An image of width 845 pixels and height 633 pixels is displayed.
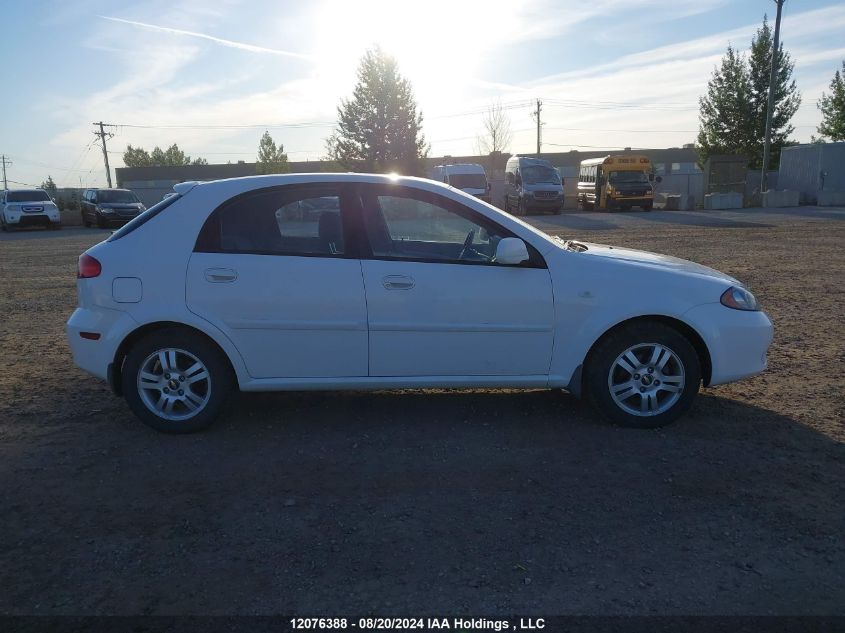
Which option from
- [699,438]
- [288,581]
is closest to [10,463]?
[288,581]

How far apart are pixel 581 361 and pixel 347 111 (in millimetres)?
46528

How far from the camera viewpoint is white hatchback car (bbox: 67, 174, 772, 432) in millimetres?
4508

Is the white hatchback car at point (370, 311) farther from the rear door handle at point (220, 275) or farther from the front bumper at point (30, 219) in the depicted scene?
the front bumper at point (30, 219)

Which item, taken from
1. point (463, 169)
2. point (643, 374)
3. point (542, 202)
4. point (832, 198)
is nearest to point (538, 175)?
point (542, 202)

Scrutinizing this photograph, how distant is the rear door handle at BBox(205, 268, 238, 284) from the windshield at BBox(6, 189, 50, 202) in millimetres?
30851

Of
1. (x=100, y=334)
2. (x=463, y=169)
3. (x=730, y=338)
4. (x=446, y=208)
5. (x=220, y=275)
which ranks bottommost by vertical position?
(x=730, y=338)

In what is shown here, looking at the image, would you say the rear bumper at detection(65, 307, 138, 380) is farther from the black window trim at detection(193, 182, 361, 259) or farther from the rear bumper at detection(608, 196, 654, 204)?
the rear bumper at detection(608, 196, 654, 204)

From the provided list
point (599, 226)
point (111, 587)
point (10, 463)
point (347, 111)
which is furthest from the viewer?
point (347, 111)

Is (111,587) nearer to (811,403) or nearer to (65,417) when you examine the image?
(65,417)

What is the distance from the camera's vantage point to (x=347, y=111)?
48375 mm

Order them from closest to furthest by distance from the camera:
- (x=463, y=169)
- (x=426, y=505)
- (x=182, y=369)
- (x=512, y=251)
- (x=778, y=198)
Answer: (x=426, y=505) → (x=512, y=251) → (x=182, y=369) → (x=463, y=169) → (x=778, y=198)

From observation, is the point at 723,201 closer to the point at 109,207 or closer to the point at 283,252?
the point at 109,207

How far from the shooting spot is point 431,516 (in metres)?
3.50

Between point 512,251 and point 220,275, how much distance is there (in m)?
1.88
